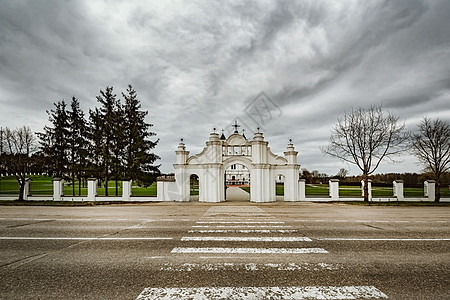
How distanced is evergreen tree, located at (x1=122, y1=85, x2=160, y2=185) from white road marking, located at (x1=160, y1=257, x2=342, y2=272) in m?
24.5

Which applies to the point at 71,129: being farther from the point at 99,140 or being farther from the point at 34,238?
the point at 34,238

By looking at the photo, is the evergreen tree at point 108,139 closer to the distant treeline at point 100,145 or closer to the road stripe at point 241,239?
the distant treeline at point 100,145

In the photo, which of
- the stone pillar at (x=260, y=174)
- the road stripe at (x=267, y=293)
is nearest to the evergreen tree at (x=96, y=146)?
the stone pillar at (x=260, y=174)

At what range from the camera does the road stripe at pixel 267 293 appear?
3948 mm

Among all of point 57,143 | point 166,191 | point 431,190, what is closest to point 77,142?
point 57,143

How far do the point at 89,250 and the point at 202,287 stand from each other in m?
4.11

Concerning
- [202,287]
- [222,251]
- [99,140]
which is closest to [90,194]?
[99,140]

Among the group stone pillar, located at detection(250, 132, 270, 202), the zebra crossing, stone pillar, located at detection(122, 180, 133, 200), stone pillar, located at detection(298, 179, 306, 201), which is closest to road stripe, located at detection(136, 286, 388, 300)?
the zebra crossing

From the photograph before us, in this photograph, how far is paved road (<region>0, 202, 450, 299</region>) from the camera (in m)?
4.18

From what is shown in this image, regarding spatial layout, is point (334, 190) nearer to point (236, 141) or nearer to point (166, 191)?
point (236, 141)

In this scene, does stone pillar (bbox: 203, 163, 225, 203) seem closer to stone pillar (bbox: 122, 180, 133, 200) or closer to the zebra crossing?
stone pillar (bbox: 122, 180, 133, 200)

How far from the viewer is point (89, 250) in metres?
6.57

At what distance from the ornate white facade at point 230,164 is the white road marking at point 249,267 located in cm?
1670

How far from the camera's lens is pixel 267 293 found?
4.06 m
